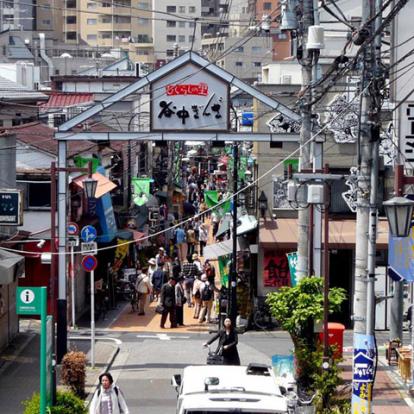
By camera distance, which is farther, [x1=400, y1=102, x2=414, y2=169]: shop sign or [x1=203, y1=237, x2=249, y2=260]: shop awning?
[x1=203, y1=237, x2=249, y2=260]: shop awning

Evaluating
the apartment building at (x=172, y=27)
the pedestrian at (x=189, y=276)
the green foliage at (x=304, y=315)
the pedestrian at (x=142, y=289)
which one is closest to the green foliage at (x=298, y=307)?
the green foliage at (x=304, y=315)

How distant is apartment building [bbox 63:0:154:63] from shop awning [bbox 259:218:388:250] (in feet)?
279

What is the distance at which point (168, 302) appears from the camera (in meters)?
31.0

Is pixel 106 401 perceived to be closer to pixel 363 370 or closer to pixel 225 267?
pixel 363 370

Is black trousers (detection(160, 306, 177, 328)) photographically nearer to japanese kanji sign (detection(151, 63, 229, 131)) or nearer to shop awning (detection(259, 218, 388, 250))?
shop awning (detection(259, 218, 388, 250))

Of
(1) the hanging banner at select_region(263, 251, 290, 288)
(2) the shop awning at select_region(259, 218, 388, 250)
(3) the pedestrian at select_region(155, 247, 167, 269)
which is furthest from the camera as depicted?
(3) the pedestrian at select_region(155, 247, 167, 269)

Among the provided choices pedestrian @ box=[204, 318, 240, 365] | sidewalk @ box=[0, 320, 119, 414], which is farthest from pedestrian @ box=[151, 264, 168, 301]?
pedestrian @ box=[204, 318, 240, 365]

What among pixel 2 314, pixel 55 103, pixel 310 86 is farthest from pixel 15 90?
pixel 310 86

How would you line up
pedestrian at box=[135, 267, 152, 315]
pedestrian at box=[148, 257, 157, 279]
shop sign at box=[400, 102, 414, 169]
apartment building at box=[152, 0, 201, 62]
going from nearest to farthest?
shop sign at box=[400, 102, 414, 169] → pedestrian at box=[135, 267, 152, 315] → pedestrian at box=[148, 257, 157, 279] → apartment building at box=[152, 0, 201, 62]

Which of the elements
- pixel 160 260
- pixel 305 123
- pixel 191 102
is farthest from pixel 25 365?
pixel 160 260

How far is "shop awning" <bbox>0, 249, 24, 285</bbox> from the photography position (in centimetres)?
2354

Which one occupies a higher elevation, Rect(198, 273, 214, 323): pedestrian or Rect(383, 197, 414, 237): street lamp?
Rect(383, 197, 414, 237): street lamp

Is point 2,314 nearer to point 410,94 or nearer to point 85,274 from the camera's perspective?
point 85,274

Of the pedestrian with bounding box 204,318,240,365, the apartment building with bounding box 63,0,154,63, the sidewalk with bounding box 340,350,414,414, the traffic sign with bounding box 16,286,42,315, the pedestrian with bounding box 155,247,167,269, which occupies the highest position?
the apartment building with bounding box 63,0,154,63
